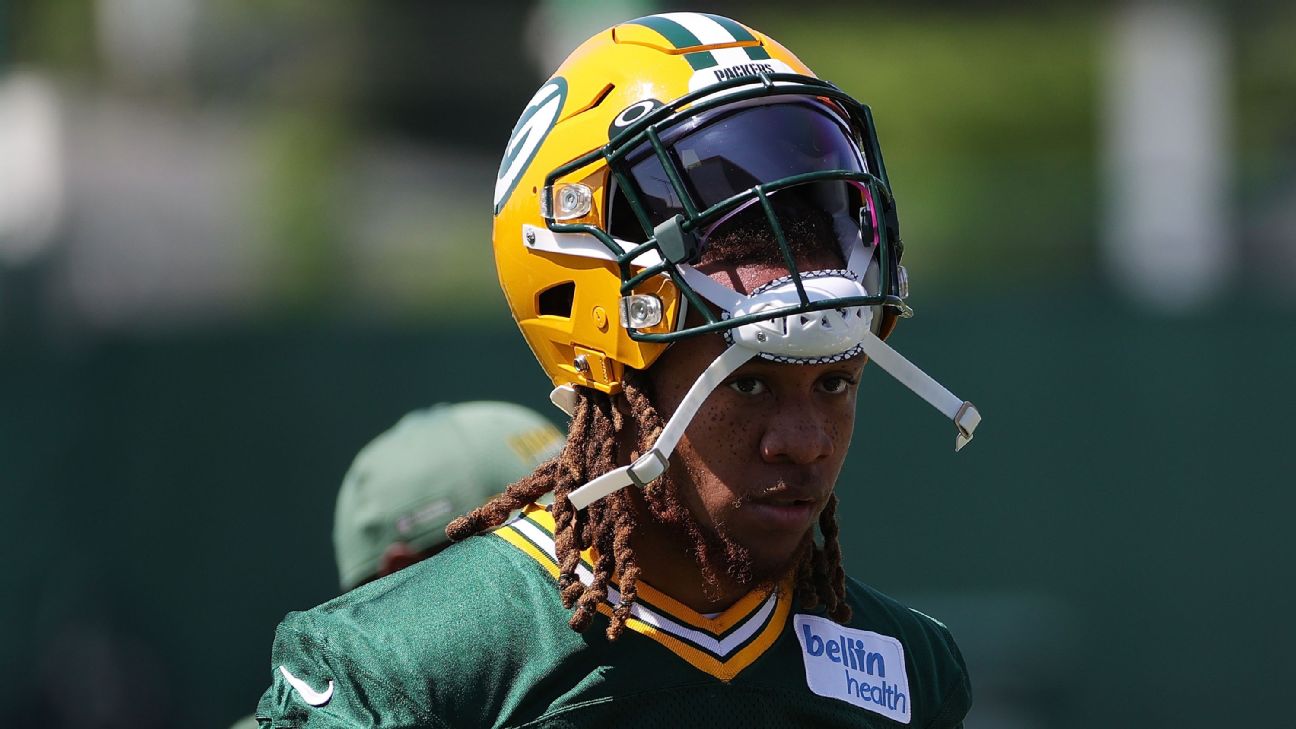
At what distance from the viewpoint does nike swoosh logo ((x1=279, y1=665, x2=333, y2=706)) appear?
2275mm

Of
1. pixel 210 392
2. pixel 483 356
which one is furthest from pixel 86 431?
pixel 483 356

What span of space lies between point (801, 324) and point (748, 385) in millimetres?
140

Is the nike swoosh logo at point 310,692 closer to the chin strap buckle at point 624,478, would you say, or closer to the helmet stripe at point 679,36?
the chin strap buckle at point 624,478

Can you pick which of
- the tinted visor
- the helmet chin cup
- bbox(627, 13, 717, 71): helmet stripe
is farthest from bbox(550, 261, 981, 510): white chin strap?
bbox(627, 13, 717, 71): helmet stripe

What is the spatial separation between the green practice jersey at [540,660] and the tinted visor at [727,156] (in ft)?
1.78

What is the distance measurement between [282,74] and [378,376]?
890cm

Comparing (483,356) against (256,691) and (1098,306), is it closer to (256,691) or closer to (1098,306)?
(256,691)

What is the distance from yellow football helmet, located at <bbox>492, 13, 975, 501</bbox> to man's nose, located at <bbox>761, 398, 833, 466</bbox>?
8cm

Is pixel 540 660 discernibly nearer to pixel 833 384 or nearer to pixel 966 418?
pixel 833 384

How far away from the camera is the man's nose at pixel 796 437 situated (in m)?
2.32

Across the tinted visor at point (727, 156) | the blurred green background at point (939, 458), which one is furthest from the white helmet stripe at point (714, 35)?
the blurred green background at point (939, 458)

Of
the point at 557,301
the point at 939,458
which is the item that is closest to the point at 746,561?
the point at 557,301

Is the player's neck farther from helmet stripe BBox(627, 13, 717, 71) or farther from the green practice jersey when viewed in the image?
helmet stripe BBox(627, 13, 717, 71)

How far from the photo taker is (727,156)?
2330mm
